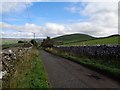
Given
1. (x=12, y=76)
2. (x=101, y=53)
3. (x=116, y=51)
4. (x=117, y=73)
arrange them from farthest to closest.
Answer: (x=101, y=53) → (x=116, y=51) → (x=117, y=73) → (x=12, y=76)

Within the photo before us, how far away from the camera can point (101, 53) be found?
2797 centimetres

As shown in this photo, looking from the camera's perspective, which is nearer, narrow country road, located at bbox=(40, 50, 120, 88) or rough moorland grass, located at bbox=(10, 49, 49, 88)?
rough moorland grass, located at bbox=(10, 49, 49, 88)

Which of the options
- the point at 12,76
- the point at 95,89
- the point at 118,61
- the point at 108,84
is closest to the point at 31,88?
the point at 12,76

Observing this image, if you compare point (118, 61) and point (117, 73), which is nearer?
point (117, 73)

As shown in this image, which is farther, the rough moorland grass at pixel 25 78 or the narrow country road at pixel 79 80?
the narrow country road at pixel 79 80

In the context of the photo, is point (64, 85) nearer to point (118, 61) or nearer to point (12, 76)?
point (12, 76)

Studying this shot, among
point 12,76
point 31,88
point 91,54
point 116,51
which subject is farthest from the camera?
point 91,54

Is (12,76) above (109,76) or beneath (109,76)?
above

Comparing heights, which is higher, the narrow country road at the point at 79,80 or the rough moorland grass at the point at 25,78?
the rough moorland grass at the point at 25,78

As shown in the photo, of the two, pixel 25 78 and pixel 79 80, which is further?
pixel 79 80

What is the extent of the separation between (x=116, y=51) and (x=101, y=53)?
13.9 ft

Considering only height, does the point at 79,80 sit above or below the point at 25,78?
below

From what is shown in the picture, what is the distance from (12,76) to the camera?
30.4 ft

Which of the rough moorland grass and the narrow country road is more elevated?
the rough moorland grass
